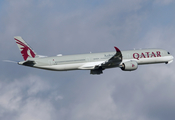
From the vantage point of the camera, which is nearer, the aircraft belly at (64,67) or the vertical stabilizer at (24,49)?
the aircraft belly at (64,67)

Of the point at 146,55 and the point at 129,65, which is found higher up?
the point at 146,55

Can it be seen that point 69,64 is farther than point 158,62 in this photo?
No

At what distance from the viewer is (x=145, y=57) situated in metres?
56.7

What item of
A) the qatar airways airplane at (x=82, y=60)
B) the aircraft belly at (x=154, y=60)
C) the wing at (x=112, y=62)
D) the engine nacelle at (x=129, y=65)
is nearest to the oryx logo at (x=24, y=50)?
the qatar airways airplane at (x=82, y=60)

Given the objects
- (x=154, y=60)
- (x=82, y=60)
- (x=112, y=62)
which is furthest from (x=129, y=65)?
(x=82, y=60)

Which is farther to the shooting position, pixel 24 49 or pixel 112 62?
pixel 112 62

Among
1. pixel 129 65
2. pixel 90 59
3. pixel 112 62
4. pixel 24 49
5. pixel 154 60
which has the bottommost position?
pixel 129 65

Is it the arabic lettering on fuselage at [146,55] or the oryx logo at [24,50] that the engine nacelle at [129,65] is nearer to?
the arabic lettering on fuselage at [146,55]

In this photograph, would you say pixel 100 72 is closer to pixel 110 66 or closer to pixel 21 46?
pixel 110 66


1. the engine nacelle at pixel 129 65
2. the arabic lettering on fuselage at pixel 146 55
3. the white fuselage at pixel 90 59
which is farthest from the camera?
the arabic lettering on fuselage at pixel 146 55

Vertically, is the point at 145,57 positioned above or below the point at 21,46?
below

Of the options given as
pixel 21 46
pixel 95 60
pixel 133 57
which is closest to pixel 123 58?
pixel 133 57

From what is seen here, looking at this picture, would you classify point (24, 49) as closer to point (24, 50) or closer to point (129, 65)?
point (24, 50)

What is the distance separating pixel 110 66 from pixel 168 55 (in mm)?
13197
